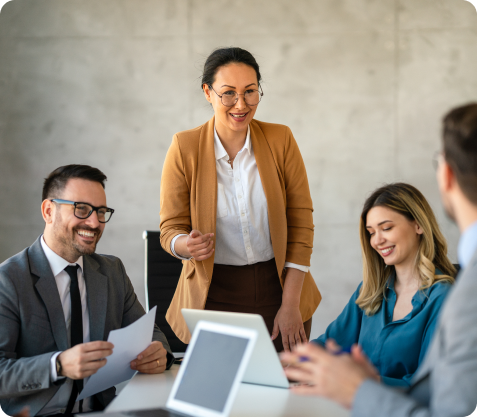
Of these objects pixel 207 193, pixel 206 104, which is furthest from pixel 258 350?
pixel 206 104

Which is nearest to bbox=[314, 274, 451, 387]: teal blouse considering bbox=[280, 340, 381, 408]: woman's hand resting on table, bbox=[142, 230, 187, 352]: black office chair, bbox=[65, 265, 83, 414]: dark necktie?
bbox=[280, 340, 381, 408]: woman's hand resting on table

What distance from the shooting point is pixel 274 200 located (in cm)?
208

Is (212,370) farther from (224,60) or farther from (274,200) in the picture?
(224,60)

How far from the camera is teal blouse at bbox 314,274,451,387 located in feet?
5.59

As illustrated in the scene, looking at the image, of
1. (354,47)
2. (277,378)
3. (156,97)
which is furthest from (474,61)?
(277,378)

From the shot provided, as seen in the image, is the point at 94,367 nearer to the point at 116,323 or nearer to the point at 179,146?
the point at 116,323

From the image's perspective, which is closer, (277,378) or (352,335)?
(277,378)

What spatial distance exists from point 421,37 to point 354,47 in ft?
1.67

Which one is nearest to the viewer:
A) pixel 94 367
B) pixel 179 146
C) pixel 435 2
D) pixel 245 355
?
pixel 245 355

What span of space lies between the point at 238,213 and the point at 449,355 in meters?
1.28

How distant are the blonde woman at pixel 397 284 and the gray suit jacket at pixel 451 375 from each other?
796mm

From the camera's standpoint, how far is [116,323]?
75.9 inches

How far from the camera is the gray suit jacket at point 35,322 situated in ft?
4.93

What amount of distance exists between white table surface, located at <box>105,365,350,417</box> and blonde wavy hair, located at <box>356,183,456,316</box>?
0.63 metres
